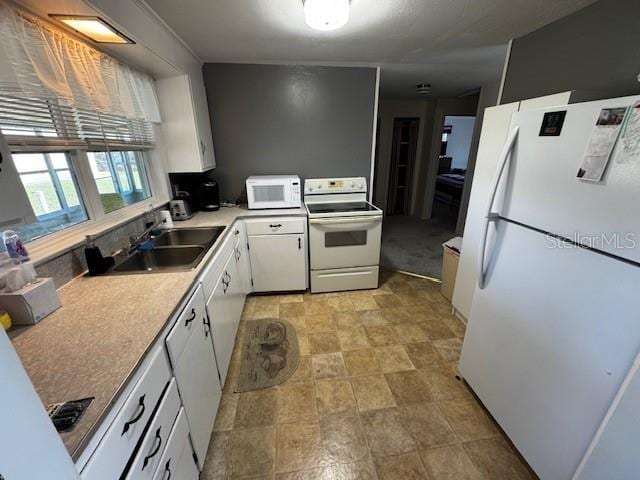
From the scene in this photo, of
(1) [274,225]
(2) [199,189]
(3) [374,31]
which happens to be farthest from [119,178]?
(3) [374,31]

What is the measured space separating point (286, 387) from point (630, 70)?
2733 millimetres

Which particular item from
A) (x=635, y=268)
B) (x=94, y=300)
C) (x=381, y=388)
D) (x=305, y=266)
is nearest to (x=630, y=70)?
(x=635, y=268)

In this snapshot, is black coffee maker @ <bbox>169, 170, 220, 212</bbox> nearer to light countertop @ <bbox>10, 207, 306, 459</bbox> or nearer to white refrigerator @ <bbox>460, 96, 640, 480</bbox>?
light countertop @ <bbox>10, 207, 306, 459</bbox>

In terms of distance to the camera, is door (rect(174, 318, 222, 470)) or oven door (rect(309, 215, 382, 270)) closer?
door (rect(174, 318, 222, 470))

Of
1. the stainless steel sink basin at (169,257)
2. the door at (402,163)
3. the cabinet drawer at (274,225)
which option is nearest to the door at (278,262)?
the cabinet drawer at (274,225)

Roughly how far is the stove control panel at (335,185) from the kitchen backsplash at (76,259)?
5.61 ft

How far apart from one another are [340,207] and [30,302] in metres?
2.31

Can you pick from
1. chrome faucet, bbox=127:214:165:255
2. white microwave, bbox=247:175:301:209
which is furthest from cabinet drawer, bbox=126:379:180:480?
white microwave, bbox=247:175:301:209

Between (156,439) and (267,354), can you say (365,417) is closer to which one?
(267,354)

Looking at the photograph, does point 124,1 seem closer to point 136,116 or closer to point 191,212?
point 136,116

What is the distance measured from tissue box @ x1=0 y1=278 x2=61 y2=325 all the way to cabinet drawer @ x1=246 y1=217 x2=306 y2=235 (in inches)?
60.8

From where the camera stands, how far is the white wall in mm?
8469

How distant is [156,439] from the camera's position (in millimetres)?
875

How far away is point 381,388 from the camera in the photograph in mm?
1740
